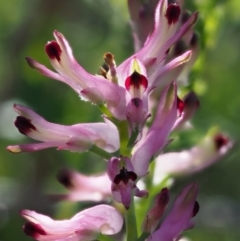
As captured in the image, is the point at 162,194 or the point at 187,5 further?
the point at 187,5

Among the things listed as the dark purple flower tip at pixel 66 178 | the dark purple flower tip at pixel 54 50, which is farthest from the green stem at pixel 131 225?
the dark purple flower tip at pixel 66 178

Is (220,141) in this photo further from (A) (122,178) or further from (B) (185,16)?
(A) (122,178)

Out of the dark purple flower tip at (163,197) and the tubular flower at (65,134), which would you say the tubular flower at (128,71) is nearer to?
the tubular flower at (65,134)

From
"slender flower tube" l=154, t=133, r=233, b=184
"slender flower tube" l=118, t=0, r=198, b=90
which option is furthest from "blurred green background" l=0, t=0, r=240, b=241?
"slender flower tube" l=118, t=0, r=198, b=90

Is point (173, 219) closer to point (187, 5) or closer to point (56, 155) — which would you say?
point (187, 5)

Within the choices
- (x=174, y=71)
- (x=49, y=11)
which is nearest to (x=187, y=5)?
(x=174, y=71)

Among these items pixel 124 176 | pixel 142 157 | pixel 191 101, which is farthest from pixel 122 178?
pixel 191 101

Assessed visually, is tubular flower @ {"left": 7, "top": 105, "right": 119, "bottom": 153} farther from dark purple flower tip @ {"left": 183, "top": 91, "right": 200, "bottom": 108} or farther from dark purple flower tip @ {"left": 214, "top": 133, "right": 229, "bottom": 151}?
dark purple flower tip @ {"left": 214, "top": 133, "right": 229, "bottom": 151}
